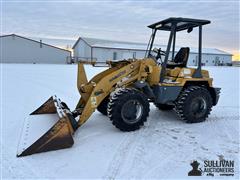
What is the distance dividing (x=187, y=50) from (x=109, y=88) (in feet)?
7.76

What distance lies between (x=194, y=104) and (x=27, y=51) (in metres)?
37.3

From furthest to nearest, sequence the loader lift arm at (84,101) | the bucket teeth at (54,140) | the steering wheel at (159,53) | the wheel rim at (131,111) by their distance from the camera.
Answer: the steering wheel at (159,53) < the wheel rim at (131,111) < the loader lift arm at (84,101) < the bucket teeth at (54,140)

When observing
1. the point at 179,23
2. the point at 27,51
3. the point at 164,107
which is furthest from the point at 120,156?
the point at 27,51

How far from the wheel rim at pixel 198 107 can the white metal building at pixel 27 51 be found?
3602cm

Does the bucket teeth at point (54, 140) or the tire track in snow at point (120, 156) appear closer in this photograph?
the tire track in snow at point (120, 156)

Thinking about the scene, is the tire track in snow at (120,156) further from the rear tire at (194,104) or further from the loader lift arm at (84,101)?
the rear tire at (194,104)

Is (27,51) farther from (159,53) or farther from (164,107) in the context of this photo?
(159,53)

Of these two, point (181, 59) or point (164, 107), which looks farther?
point (164, 107)

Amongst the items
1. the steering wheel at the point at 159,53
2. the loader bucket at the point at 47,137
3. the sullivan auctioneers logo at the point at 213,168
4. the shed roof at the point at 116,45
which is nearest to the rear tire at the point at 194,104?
the steering wheel at the point at 159,53

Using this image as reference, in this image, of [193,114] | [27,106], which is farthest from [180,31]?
[27,106]

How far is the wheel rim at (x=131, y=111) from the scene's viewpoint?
199 inches

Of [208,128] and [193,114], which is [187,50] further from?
[208,128]

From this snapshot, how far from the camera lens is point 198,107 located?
6.08 meters

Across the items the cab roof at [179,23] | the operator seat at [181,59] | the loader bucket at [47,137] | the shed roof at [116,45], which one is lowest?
the loader bucket at [47,137]
